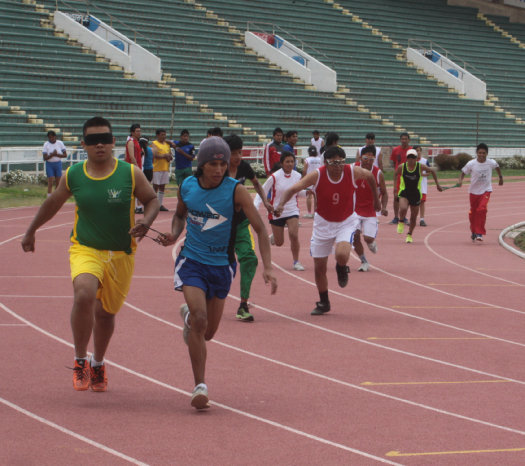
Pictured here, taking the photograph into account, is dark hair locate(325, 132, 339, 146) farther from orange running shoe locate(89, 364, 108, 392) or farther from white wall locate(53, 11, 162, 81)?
white wall locate(53, 11, 162, 81)

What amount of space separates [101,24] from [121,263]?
29.8 metres

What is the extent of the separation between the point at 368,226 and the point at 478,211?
4.64 m

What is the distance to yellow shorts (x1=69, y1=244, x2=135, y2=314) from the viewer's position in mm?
6637

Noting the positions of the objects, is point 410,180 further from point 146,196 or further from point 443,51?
point 443,51

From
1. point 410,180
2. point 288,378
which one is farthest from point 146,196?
point 410,180

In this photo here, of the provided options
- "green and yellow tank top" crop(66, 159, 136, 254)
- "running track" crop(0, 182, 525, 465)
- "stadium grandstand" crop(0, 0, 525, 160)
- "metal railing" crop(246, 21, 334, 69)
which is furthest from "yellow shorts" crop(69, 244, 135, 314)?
"metal railing" crop(246, 21, 334, 69)

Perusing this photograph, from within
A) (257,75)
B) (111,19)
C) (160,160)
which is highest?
(111,19)

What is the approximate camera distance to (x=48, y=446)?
219 inches

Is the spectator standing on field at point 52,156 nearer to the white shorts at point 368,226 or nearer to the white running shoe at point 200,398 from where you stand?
the white shorts at point 368,226

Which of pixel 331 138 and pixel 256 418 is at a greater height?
pixel 331 138

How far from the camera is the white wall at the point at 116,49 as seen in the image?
34.7 metres

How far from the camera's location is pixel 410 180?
18344mm

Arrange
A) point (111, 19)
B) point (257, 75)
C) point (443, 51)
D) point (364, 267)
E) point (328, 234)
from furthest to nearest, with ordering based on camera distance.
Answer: point (443, 51)
point (257, 75)
point (111, 19)
point (364, 267)
point (328, 234)

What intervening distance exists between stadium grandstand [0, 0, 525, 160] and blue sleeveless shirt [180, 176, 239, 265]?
21980 mm
